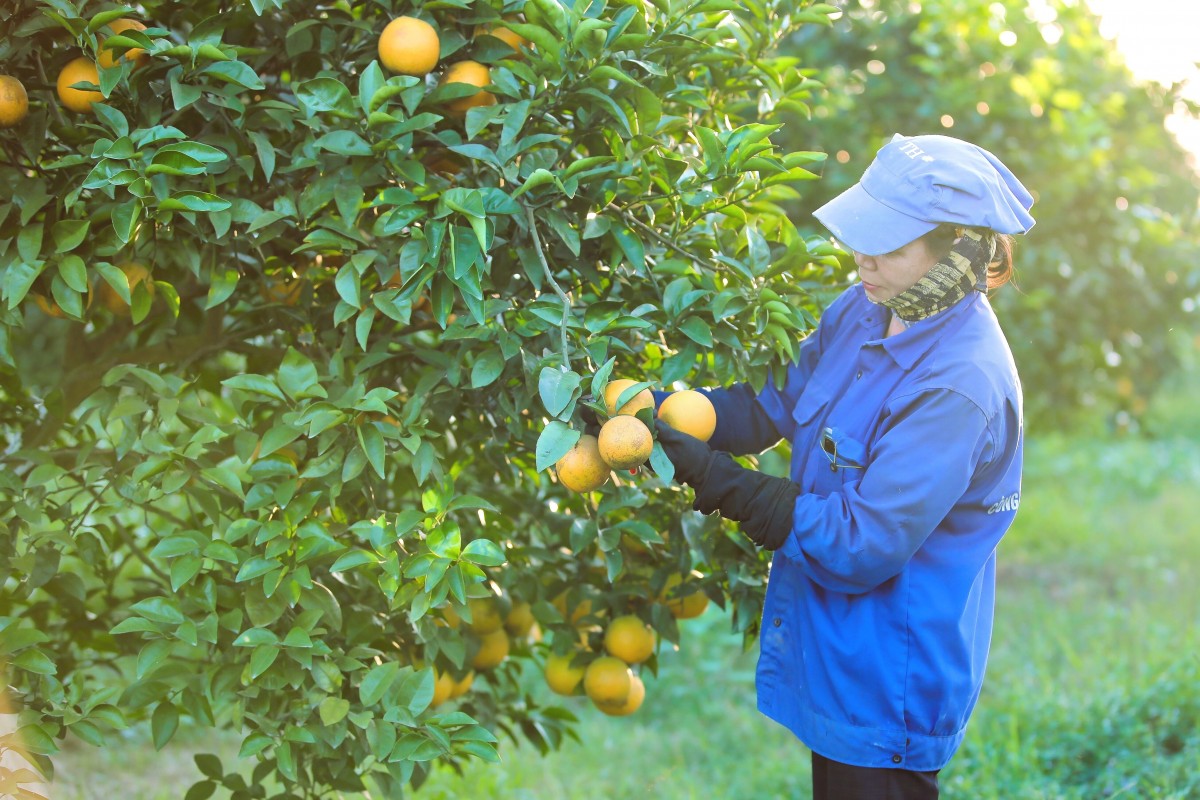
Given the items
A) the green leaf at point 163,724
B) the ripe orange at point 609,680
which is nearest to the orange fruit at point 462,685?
the ripe orange at point 609,680

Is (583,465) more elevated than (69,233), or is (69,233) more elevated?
(69,233)

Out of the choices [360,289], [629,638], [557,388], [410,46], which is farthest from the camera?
[629,638]

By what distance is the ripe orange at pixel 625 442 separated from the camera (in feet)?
5.03

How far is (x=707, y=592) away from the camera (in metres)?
2.11

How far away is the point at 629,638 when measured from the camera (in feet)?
7.09

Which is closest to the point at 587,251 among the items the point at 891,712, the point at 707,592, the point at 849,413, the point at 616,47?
the point at 616,47

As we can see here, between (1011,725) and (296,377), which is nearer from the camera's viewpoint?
(296,377)

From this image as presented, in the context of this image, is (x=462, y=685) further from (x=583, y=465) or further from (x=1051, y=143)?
(x=1051, y=143)

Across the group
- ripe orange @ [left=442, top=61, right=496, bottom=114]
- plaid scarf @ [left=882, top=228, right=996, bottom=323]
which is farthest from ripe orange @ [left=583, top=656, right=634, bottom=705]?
ripe orange @ [left=442, top=61, right=496, bottom=114]

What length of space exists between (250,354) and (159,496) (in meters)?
0.59

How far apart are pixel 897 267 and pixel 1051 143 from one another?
3.30m

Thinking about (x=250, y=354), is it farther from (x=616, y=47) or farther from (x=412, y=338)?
(x=616, y=47)

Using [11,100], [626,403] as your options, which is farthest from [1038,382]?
[11,100]

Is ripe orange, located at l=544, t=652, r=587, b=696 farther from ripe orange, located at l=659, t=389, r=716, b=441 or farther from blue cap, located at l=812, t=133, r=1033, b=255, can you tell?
blue cap, located at l=812, t=133, r=1033, b=255
